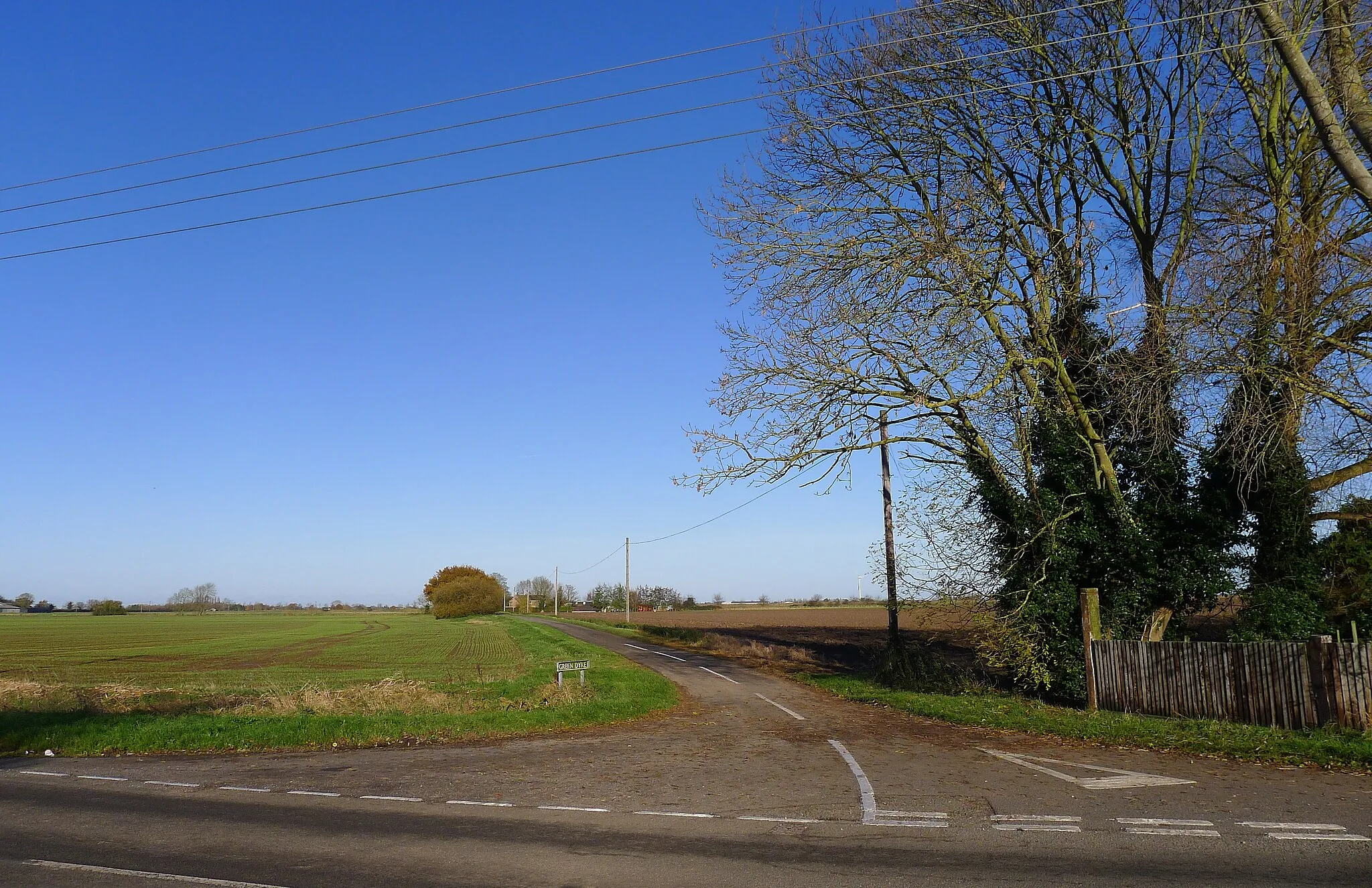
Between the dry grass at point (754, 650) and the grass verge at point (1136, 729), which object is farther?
the dry grass at point (754, 650)

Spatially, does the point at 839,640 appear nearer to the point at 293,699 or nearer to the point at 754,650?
the point at 754,650

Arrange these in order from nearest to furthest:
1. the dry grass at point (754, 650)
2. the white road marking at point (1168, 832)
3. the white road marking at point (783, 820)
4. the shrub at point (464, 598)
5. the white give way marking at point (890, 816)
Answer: the white road marking at point (1168, 832) < the white give way marking at point (890, 816) < the white road marking at point (783, 820) < the dry grass at point (754, 650) < the shrub at point (464, 598)

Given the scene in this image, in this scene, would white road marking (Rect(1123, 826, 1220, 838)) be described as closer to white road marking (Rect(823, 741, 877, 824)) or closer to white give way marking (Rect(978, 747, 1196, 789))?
white give way marking (Rect(978, 747, 1196, 789))

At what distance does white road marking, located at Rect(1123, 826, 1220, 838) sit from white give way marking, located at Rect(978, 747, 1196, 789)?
1.86m

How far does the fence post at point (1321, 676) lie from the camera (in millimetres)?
12328

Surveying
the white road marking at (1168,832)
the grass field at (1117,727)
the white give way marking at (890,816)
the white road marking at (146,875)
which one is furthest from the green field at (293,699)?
the white road marking at (1168,832)

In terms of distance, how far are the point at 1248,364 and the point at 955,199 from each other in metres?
6.13

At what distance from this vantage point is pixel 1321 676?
12461 mm

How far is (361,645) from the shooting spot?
5781 centimetres

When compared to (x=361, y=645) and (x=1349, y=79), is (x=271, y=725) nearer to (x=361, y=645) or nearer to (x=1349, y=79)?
(x=1349, y=79)

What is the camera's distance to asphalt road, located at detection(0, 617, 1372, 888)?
6598 millimetres

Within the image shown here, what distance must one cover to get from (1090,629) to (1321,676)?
A: 4.35 metres

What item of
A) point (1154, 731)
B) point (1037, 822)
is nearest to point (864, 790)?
point (1037, 822)

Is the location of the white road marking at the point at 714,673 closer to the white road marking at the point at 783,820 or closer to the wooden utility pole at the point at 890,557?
the wooden utility pole at the point at 890,557
